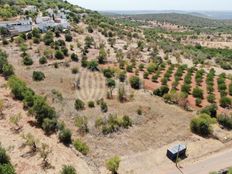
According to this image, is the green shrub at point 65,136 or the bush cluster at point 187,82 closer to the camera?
the green shrub at point 65,136

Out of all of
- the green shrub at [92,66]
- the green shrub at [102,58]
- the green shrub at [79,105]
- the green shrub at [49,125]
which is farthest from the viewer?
the green shrub at [102,58]

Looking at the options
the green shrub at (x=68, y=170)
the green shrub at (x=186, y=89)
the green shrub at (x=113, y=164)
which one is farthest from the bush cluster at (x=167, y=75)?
the green shrub at (x=68, y=170)

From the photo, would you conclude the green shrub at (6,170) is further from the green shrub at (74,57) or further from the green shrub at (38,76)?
the green shrub at (74,57)

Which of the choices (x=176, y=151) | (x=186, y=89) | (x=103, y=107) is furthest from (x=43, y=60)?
(x=176, y=151)

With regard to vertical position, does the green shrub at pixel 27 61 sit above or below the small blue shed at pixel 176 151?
above

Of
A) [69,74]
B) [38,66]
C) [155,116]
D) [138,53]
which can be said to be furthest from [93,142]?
[138,53]

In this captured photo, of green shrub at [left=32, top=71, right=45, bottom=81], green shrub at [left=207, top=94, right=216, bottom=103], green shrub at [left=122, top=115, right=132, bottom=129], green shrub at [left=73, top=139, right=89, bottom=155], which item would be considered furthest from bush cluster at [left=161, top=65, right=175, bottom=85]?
green shrub at [left=73, top=139, right=89, bottom=155]

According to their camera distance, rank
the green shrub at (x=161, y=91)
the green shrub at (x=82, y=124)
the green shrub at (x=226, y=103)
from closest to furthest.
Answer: the green shrub at (x=82, y=124)
the green shrub at (x=226, y=103)
the green shrub at (x=161, y=91)
